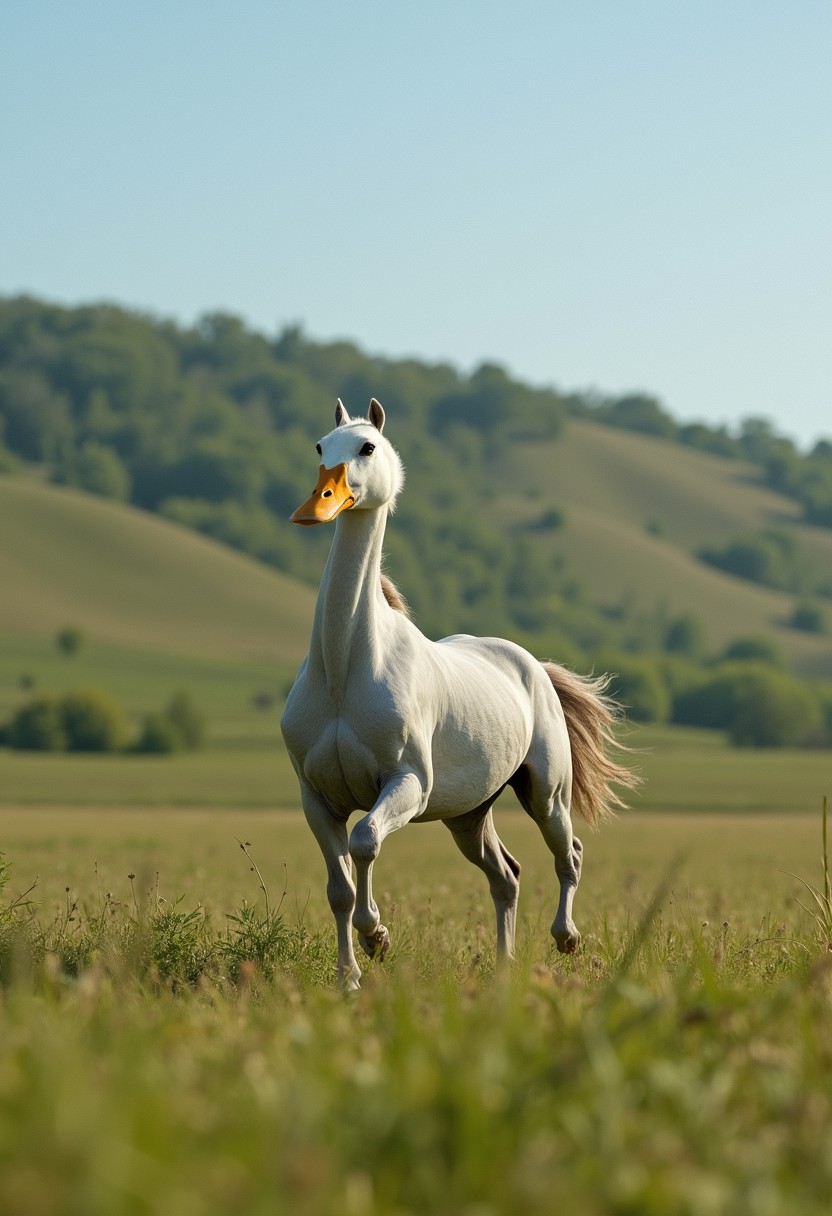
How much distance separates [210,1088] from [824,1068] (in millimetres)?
1700

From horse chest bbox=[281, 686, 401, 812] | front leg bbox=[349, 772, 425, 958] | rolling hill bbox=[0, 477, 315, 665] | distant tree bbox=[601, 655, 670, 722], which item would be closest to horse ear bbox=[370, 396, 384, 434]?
horse chest bbox=[281, 686, 401, 812]

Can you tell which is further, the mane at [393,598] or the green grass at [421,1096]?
the mane at [393,598]

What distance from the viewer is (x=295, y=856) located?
25969 millimetres

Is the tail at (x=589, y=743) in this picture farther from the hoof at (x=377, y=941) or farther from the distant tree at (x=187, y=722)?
the distant tree at (x=187, y=722)

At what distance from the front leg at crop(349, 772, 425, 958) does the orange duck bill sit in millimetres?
A: 1438

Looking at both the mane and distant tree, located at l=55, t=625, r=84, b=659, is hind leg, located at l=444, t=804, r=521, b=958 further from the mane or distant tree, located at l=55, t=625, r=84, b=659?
distant tree, located at l=55, t=625, r=84, b=659

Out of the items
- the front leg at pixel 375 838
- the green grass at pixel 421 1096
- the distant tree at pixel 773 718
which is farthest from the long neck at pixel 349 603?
the distant tree at pixel 773 718

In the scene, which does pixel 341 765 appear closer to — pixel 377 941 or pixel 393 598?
pixel 377 941

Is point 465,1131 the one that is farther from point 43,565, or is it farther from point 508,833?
point 43,565

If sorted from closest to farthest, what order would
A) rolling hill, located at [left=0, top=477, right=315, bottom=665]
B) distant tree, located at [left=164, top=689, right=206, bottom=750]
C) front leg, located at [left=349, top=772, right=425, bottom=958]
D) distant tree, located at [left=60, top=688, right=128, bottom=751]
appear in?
front leg, located at [left=349, top=772, right=425, bottom=958]
distant tree, located at [left=164, top=689, right=206, bottom=750]
distant tree, located at [left=60, top=688, right=128, bottom=751]
rolling hill, located at [left=0, top=477, right=315, bottom=665]

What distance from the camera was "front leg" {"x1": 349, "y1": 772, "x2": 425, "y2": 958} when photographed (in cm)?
743

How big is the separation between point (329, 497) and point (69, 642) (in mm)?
128347

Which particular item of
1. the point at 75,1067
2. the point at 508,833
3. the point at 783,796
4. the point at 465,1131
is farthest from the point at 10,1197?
the point at 783,796

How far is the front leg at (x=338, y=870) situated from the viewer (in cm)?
773
